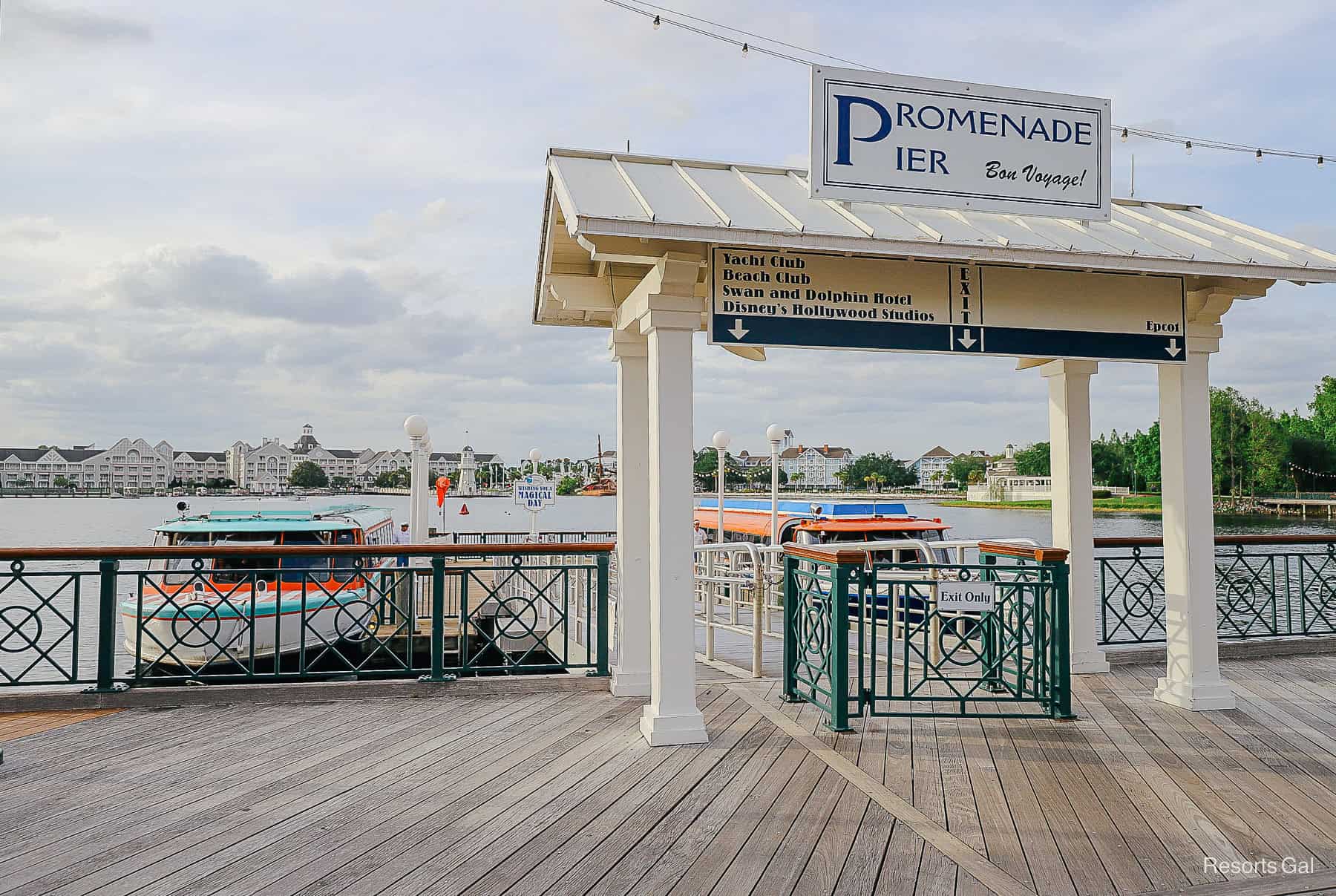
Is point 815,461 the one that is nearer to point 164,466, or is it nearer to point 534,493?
point 164,466

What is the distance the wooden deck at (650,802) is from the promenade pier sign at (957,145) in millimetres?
3389

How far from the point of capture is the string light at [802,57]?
291 inches

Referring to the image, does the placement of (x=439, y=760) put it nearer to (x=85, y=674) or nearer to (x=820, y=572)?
(x=820, y=572)

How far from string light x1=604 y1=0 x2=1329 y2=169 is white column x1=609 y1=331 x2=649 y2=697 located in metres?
2.92

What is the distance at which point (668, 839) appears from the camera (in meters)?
3.67

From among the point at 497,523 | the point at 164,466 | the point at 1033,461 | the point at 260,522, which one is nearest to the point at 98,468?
the point at 164,466

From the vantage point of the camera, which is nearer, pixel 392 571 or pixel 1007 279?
pixel 1007 279

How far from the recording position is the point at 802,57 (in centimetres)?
786

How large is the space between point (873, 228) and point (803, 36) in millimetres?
3607

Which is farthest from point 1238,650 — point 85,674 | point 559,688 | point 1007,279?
point 85,674

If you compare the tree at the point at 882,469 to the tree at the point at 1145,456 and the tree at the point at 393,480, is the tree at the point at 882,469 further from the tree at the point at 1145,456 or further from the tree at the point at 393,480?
the tree at the point at 393,480

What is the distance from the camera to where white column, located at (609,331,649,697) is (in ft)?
21.0

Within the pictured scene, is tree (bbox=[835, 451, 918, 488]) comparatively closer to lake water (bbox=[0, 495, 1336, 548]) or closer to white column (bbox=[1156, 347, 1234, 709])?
lake water (bbox=[0, 495, 1336, 548])

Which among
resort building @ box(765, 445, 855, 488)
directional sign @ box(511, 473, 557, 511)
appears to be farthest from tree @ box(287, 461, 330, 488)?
directional sign @ box(511, 473, 557, 511)
